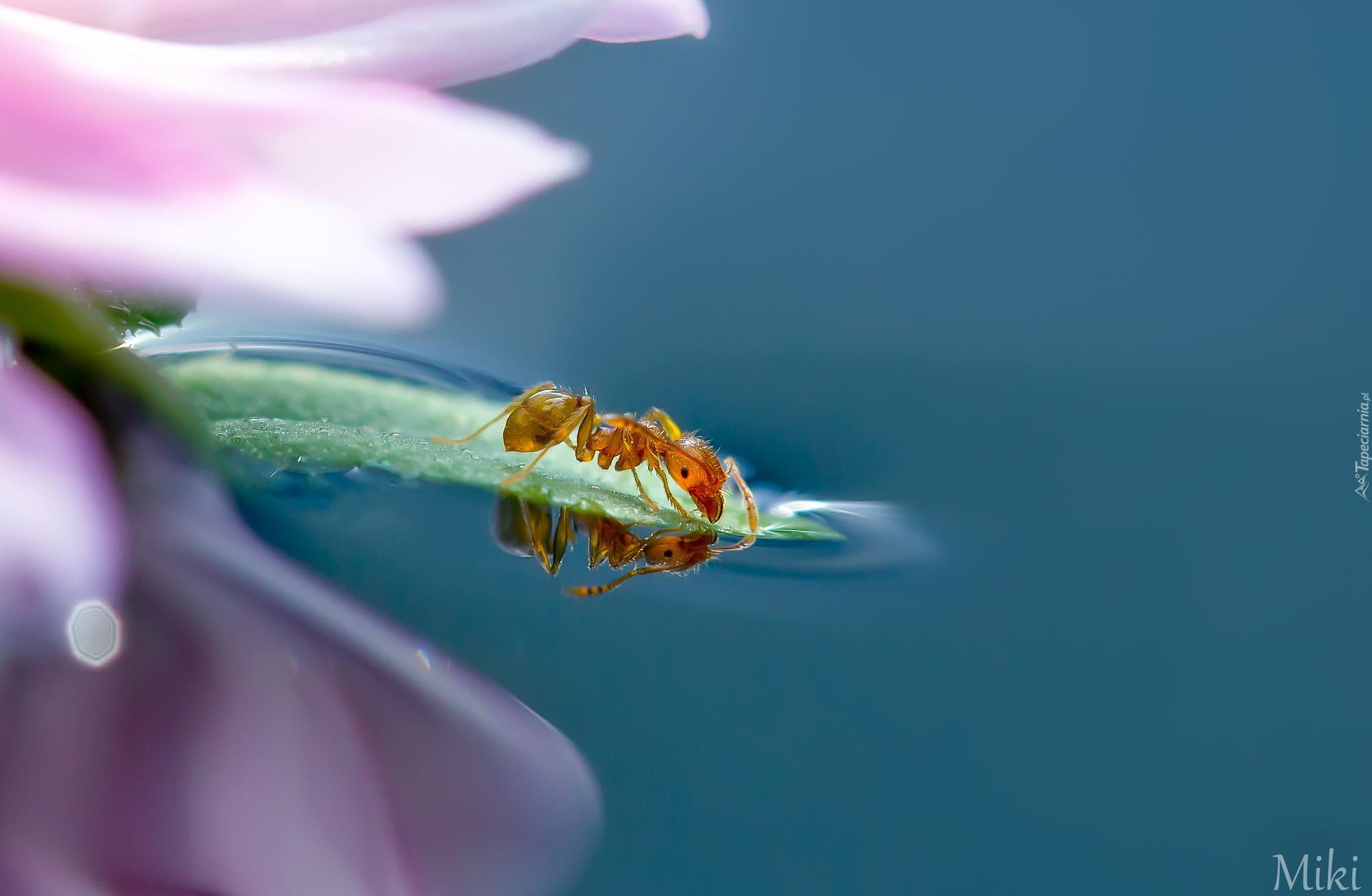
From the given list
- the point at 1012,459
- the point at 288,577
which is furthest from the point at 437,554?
the point at 1012,459

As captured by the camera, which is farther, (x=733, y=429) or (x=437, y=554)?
(x=733, y=429)

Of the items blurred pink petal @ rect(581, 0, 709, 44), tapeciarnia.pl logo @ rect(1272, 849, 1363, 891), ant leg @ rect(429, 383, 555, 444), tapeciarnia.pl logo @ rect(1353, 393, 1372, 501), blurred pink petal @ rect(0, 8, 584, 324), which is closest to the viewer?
blurred pink petal @ rect(0, 8, 584, 324)

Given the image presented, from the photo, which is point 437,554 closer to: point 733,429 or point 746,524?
point 746,524

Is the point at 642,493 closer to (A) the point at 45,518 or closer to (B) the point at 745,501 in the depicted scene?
(B) the point at 745,501

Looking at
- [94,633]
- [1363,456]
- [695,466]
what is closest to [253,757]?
[94,633]

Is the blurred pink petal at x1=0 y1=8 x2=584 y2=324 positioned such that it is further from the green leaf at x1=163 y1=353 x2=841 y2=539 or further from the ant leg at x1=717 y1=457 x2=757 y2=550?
the ant leg at x1=717 y1=457 x2=757 y2=550

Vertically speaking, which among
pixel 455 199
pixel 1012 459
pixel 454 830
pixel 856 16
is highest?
pixel 856 16

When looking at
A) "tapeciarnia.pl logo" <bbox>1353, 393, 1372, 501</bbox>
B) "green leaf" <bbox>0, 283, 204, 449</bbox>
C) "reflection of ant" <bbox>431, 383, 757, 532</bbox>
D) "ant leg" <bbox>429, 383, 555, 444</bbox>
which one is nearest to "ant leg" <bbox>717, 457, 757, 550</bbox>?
"reflection of ant" <bbox>431, 383, 757, 532</bbox>
